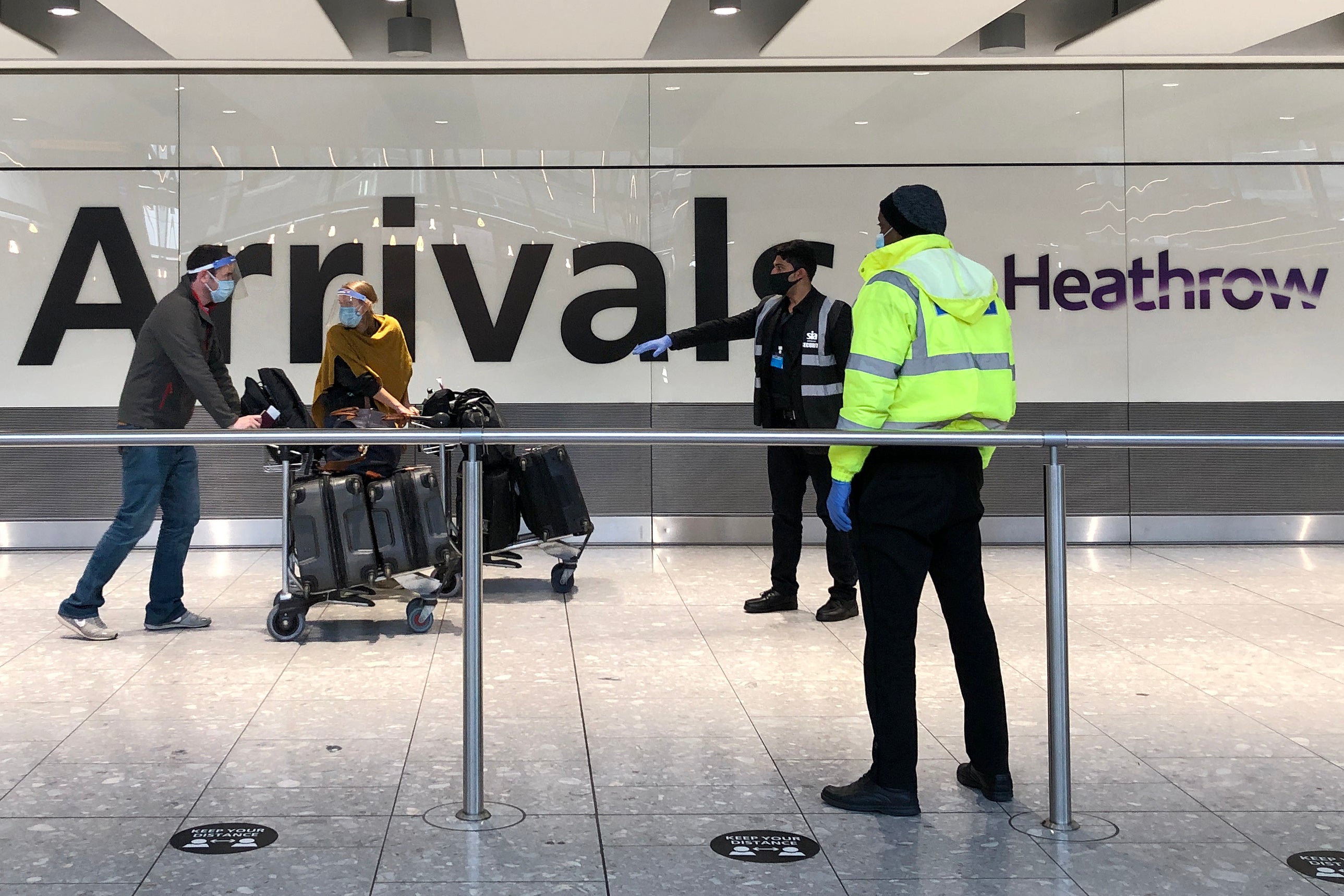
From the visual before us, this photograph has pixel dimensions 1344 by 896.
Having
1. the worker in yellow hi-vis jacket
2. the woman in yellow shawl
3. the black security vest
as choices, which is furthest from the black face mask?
the worker in yellow hi-vis jacket

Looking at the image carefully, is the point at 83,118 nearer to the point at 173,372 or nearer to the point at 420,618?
the point at 173,372

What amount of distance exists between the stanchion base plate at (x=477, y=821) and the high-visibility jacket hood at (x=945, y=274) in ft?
5.13

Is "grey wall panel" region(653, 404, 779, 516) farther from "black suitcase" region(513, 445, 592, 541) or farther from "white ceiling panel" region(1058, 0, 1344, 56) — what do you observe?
"white ceiling panel" region(1058, 0, 1344, 56)

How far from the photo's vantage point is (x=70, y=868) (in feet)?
8.79

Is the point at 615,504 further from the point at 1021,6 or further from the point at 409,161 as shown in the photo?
the point at 1021,6

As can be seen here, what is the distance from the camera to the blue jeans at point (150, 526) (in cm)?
494

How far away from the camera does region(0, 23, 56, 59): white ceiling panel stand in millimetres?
6898

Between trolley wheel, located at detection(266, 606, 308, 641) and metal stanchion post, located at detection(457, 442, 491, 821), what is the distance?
221 centimetres

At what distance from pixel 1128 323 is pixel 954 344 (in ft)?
18.0

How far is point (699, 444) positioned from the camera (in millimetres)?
2793

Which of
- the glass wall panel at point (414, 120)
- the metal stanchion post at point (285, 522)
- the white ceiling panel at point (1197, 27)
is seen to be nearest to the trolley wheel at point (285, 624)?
the metal stanchion post at point (285, 522)

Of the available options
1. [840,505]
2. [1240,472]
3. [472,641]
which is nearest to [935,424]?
[840,505]

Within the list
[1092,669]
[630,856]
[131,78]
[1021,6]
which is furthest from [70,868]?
[1021,6]

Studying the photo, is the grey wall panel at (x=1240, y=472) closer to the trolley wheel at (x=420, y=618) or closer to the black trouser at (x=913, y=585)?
the trolley wheel at (x=420, y=618)
